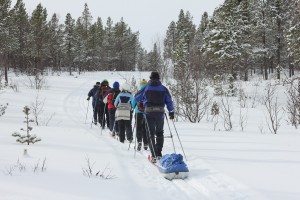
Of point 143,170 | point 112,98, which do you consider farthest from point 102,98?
point 143,170

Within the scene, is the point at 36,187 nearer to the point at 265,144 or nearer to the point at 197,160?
the point at 197,160

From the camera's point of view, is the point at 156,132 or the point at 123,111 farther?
the point at 123,111

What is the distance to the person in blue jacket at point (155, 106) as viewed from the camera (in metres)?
7.28

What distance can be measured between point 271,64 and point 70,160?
4925 cm

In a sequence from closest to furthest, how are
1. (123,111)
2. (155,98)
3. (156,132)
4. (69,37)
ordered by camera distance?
(155,98)
(156,132)
(123,111)
(69,37)

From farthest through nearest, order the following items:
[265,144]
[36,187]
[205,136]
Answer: [205,136]
[265,144]
[36,187]

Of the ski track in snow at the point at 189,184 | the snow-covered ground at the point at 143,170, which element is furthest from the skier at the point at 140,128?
the ski track in snow at the point at 189,184

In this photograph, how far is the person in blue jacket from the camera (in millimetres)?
7277

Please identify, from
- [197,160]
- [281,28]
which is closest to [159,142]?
[197,160]

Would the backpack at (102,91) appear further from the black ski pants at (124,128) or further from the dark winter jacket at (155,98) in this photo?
the dark winter jacket at (155,98)

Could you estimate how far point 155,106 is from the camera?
733cm

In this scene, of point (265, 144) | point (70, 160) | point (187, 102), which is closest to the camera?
point (70, 160)

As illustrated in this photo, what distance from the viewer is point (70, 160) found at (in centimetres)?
650

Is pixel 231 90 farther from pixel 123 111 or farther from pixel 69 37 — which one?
pixel 69 37
